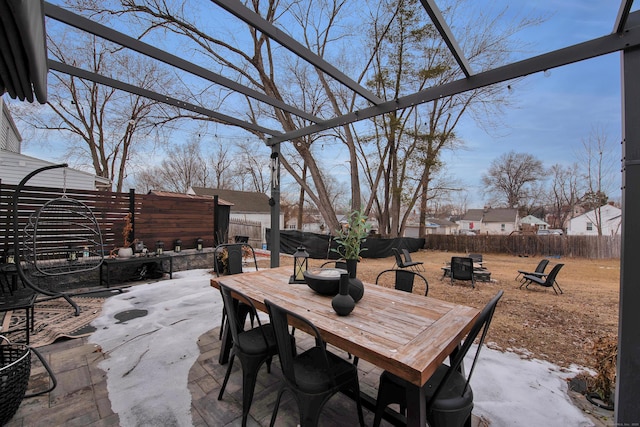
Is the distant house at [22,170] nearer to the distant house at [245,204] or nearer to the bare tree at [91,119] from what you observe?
the bare tree at [91,119]

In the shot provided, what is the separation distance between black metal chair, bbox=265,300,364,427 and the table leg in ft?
1.31

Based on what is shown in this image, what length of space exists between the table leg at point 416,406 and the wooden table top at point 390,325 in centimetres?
13

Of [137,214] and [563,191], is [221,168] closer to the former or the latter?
[137,214]

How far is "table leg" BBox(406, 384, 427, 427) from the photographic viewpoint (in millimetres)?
1153

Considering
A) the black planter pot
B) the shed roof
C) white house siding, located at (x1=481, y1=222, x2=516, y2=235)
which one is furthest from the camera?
white house siding, located at (x1=481, y1=222, x2=516, y2=235)

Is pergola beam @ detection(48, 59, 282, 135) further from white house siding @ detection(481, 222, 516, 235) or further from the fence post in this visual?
white house siding @ detection(481, 222, 516, 235)

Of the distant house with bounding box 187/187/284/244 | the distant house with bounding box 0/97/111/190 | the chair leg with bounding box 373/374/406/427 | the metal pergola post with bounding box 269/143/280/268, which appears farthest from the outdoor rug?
the distant house with bounding box 187/187/284/244

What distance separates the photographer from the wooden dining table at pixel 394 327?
1.16m

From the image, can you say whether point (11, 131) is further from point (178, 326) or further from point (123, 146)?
point (178, 326)

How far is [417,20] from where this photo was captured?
727 cm

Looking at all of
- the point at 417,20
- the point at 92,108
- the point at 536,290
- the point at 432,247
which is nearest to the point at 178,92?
the point at 417,20

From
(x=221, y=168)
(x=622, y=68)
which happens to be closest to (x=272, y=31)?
(x=622, y=68)

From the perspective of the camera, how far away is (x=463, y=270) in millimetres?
6113

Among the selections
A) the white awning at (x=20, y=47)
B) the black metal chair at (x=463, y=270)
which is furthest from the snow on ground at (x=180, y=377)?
the black metal chair at (x=463, y=270)
